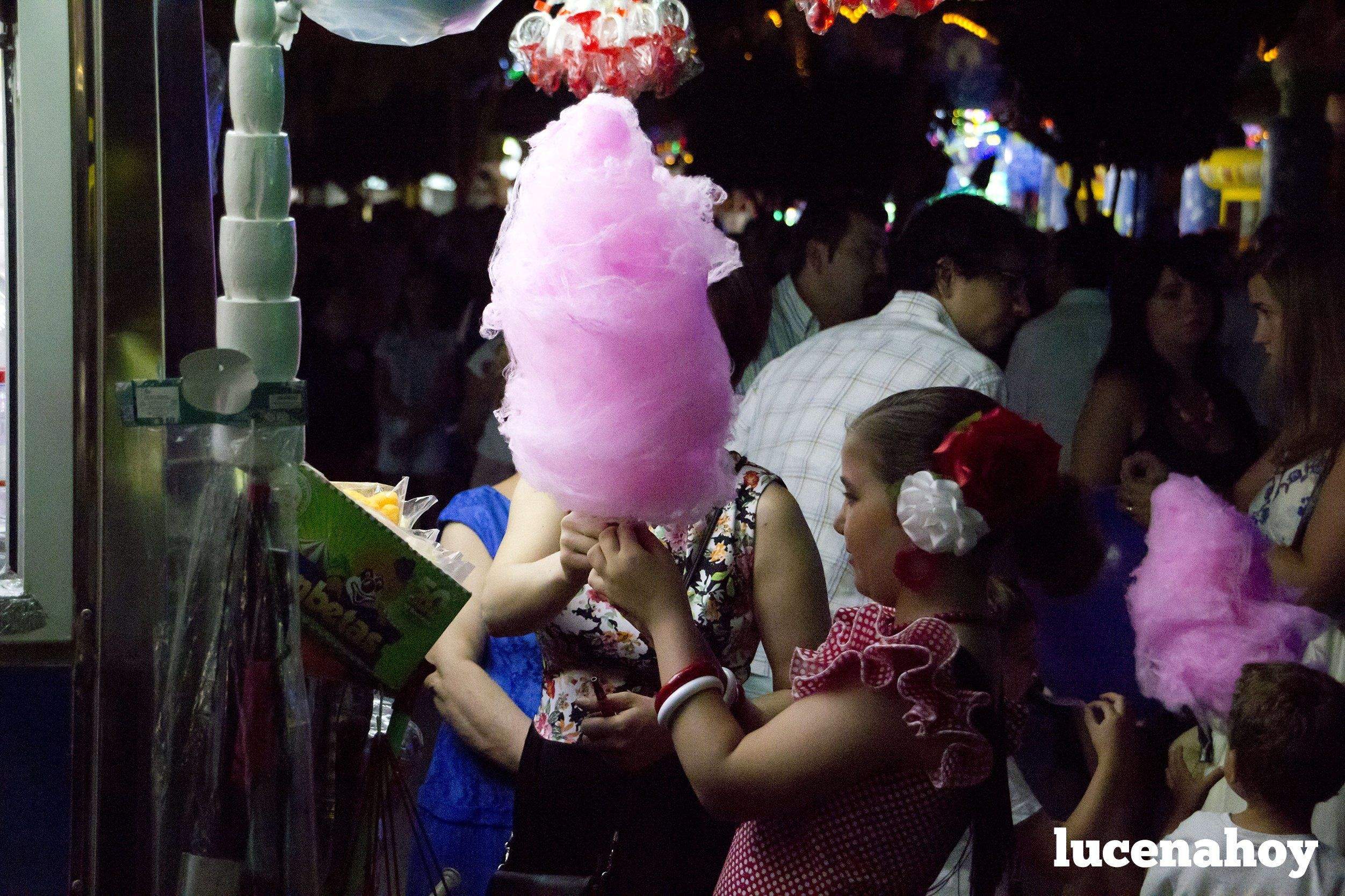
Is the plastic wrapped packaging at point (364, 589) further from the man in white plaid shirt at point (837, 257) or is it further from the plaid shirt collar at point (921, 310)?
the man in white plaid shirt at point (837, 257)

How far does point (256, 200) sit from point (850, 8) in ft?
4.88

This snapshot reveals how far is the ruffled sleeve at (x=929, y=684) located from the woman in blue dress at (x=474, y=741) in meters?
0.86

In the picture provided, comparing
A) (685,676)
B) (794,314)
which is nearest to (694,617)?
(685,676)

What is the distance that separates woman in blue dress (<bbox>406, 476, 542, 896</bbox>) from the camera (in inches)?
88.6

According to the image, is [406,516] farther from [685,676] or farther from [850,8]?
[850,8]

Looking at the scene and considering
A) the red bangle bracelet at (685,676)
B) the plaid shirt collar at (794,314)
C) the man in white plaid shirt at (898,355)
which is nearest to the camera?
the red bangle bracelet at (685,676)

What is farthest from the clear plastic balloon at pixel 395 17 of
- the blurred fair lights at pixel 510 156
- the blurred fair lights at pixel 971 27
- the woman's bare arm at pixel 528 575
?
the blurred fair lights at pixel 510 156

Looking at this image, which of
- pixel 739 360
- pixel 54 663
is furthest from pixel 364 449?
pixel 54 663

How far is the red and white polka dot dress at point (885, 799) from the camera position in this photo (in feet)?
4.72

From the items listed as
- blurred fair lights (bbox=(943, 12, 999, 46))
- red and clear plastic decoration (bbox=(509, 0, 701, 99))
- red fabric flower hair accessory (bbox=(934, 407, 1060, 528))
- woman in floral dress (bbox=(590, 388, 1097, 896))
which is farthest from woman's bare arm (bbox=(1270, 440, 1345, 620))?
blurred fair lights (bbox=(943, 12, 999, 46))

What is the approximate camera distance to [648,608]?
154 cm

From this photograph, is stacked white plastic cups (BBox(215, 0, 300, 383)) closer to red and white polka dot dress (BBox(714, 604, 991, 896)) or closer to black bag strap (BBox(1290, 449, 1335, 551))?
red and white polka dot dress (BBox(714, 604, 991, 896))

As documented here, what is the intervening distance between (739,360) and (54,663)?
1.26 m

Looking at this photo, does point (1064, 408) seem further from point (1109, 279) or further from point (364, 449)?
point (364, 449)
